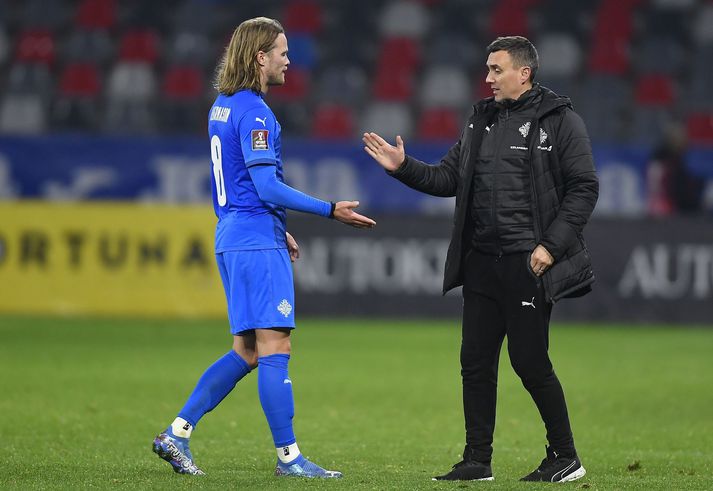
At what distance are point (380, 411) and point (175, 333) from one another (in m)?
5.88

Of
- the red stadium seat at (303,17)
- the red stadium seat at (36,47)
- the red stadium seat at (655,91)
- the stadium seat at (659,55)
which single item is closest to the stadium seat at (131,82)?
the red stadium seat at (36,47)

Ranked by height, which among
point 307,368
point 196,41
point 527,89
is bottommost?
point 307,368

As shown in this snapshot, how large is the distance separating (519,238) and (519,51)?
0.93 m

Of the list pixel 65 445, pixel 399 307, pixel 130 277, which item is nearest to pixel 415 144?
pixel 399 307

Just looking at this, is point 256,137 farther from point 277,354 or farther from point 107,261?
point 107,261

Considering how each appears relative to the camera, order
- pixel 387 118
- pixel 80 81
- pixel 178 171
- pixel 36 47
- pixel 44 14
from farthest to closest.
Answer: pixel 44 14 → pixel 36 47 → pixel 80 81 → pixel 387 118 → pixel 178 171

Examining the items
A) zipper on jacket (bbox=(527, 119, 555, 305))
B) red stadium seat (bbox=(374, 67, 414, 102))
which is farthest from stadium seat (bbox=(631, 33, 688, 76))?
zipper on jacket (bbox=(527, 119, 555, 305))

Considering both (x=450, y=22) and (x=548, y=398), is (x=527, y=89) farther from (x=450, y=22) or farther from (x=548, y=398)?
(x=450, y=22)

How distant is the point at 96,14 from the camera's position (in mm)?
22984

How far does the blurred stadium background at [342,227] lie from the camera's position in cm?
914

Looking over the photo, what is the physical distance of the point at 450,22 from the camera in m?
23.2

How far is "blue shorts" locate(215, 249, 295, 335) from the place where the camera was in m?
6.45

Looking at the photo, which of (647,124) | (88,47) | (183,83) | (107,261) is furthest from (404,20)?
(107,261)

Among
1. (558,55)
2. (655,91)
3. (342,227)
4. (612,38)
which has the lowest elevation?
(342,227)
